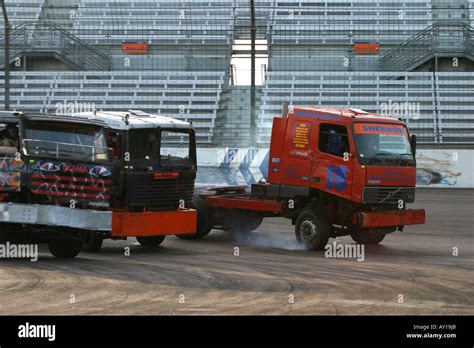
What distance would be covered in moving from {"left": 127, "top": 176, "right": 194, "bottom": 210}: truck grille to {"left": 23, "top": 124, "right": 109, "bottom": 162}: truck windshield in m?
0.76

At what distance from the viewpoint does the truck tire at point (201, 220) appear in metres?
16.9

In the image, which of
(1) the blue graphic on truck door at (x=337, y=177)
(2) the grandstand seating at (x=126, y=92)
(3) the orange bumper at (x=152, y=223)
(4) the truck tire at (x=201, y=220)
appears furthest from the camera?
(2) the grandstand seating at (x=126, y=92)

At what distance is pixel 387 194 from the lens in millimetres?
15125

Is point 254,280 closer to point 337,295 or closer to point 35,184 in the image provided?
point 337,295

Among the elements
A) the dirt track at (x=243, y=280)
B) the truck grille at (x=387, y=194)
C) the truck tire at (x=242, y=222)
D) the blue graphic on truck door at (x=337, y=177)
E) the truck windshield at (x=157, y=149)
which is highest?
the truck windshield at (x=157, y=149)

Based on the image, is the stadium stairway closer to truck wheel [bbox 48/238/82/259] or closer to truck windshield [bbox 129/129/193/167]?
truck windshield [bbox 129/129/193/167]

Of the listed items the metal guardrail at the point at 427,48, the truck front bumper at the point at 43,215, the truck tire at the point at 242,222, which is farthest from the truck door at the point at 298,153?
the metal guardrail at the point at 427,48

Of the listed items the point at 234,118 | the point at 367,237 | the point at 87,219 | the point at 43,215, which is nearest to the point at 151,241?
the point at 87,219

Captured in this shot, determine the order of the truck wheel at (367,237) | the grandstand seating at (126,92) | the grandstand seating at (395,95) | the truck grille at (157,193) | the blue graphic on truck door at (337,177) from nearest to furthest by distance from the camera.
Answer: the truck grille at (157,193) → the blue graphic on truck door at (337,177) → the truck wheel at (367,237) → the grandstand seating at (395,95) → the grandstand seating at (126,92)

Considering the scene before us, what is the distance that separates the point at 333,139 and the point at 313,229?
1.59m

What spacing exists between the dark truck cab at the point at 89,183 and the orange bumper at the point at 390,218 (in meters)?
2.89

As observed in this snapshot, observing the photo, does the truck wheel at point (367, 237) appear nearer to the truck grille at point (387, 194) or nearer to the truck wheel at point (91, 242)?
the truck grille at point (387, 194)

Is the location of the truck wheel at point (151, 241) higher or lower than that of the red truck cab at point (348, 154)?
lower

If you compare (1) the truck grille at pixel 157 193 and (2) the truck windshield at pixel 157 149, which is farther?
(2) the truck windshield at pixel 157 149
